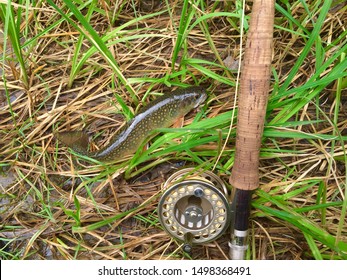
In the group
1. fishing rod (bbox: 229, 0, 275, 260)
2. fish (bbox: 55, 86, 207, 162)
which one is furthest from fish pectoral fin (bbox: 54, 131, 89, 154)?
fishing rod (bbox: 229, 0, 275, 260)

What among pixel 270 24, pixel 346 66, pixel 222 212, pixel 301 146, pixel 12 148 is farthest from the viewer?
pixel 12 148

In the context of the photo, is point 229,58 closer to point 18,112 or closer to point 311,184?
point 311,184

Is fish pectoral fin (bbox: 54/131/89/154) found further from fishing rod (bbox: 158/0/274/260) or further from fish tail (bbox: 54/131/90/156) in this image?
fishing rod (bbox: 158/0/274/260)

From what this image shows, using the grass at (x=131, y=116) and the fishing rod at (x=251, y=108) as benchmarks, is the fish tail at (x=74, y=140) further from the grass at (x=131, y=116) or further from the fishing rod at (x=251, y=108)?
the fishing rod at (x=251, y=108)

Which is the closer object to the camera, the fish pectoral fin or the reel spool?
the reel spool

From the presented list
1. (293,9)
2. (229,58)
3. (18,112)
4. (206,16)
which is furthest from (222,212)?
(18,112)

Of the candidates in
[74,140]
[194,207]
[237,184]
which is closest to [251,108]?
[237,184]

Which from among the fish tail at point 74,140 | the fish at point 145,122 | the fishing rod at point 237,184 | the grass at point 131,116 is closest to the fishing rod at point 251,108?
the fishing rod at point 237,184
